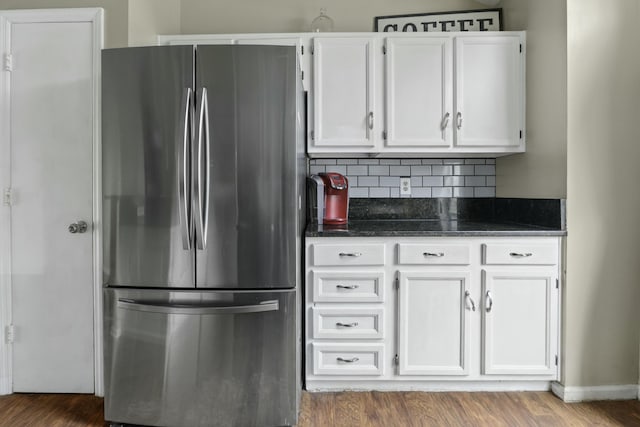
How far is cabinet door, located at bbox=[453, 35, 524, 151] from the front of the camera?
98.3 inches

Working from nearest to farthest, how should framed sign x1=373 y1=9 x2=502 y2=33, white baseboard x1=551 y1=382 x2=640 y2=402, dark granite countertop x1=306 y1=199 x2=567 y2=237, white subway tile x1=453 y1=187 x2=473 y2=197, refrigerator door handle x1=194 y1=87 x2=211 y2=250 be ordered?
refrigerator door handle x1=194 y1=87 x2=211 y2=250, white baseboard x1=551 y1=382 x2=640 y2=402, dark granite countertop x1=306 y1=199 x2=567 y2=237, framed sign x1=373 y1=9 x2=502 y2=33, white subway tile x1=453 y1=187 x2=473 y2=197

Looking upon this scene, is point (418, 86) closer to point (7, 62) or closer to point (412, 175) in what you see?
point (412, 175)

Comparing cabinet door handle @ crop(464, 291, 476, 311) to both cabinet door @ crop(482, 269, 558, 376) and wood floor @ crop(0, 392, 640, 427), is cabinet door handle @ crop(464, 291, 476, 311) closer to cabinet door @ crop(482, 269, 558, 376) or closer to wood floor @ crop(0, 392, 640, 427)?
cabinet door @ crop(482, 269, 558, 376)

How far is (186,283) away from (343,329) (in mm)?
900

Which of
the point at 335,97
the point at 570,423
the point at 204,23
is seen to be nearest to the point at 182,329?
the point at 335,97

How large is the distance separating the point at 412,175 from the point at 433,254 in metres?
0.86

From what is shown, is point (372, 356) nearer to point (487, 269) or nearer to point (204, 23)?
point (487, 269)

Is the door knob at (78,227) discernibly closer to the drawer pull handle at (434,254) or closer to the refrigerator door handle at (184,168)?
the refrigerator door handle at (184,168)

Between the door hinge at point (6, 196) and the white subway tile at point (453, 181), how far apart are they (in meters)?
2.73

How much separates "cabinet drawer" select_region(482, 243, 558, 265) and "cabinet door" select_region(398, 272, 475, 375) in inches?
8.7

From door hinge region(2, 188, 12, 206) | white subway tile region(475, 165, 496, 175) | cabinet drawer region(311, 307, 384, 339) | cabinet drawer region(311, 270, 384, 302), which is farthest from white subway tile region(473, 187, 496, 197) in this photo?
door hinge region(2, 188, 12, 206)

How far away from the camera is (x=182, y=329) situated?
5.96 feet

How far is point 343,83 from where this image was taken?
2504 millimetres

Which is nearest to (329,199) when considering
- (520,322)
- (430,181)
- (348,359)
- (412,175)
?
(412,175)
